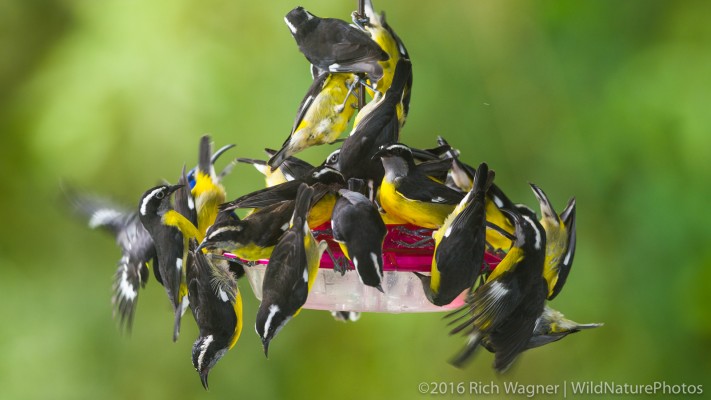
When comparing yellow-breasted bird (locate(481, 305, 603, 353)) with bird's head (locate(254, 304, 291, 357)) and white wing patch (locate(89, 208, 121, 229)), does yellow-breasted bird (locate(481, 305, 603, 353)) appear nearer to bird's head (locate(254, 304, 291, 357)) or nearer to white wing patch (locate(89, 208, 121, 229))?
bird's head (locate(254, 304, 291, 357))

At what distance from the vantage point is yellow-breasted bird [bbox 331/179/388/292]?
1.92 m

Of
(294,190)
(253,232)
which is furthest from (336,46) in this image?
(253,232)

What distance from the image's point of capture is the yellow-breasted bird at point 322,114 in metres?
2.49

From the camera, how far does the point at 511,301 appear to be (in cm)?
212

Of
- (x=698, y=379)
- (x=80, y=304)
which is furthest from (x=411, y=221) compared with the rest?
(x=80, y=304)

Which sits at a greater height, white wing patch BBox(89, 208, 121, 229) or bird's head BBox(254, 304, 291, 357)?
bird's head BBox(254, 304, 291, 357)

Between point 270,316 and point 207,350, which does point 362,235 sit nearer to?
point 270,316

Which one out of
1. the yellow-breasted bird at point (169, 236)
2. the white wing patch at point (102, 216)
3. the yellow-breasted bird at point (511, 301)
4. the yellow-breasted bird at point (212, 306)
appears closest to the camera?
the yellow-breasted bird at point (511, 301)

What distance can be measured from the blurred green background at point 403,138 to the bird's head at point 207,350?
209 cm

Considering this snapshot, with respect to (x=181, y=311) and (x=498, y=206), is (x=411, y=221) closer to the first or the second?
(x=498, y=206)

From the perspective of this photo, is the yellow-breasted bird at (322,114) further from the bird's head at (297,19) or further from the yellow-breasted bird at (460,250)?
the yellow-breasted bird at (460,250)

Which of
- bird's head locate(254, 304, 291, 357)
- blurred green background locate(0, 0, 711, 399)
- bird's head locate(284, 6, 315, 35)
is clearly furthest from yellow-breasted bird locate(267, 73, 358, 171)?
blurred green background locate(0, 0, 711, 399)

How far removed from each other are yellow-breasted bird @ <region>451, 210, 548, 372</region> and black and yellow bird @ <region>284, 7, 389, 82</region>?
0.53 meters

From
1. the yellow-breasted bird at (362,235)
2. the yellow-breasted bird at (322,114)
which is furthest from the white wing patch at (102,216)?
the yellow-breasted bird at (362,235)
